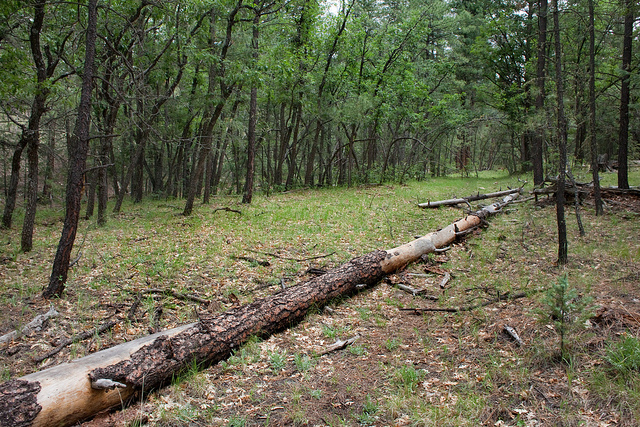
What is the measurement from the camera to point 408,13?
2172cm

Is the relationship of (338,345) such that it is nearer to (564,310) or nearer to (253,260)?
(564,310)

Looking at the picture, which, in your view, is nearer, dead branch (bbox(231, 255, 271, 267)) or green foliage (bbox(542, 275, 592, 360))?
green foliage (bbox(542, 275, 592, 360))

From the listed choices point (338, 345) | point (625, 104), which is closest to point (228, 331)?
point (338, 345)

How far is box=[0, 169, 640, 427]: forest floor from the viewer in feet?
11.1

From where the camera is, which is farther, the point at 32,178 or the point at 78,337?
the point at 32,178

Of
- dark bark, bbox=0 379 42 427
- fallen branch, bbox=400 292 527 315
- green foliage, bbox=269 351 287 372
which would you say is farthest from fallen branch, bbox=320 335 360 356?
dark bark, bbox=0 379 42 427

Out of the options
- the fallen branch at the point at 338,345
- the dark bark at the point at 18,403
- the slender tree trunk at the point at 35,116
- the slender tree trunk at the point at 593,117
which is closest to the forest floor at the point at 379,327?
the fallen branch at the point at 338,345

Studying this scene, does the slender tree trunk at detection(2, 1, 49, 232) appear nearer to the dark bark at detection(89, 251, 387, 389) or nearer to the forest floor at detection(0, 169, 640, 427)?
the forest floor at detection(0, 169, 640, 427)

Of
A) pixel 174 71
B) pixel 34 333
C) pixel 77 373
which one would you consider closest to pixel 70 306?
pixel 34 333

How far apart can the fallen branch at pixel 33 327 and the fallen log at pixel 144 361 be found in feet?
6.26

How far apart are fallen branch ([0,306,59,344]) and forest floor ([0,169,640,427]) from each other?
0.10m

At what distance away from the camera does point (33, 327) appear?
5004 millimetres

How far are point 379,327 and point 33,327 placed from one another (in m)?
4.96

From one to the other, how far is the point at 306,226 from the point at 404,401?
319 inches
